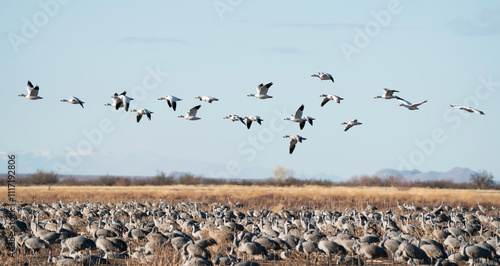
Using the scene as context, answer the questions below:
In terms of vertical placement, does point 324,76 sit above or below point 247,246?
above

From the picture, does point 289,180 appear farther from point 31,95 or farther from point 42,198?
point 31,95

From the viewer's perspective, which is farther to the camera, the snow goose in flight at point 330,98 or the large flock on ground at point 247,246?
the snow goose in flight at point 330,98

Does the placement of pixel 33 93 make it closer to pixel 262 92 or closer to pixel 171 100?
pixel 171 100

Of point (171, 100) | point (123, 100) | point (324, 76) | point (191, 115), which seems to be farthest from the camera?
point (191, 115)

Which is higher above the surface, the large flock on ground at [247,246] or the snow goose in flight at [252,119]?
the snow goose in flight at [252,119]

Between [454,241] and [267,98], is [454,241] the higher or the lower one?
the lower one

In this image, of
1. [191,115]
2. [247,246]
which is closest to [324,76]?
[191,115]

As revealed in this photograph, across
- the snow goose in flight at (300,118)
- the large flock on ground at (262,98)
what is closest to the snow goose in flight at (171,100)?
the large flock on ground at (262,98)

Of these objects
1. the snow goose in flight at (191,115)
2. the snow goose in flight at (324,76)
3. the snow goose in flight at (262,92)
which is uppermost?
the snow goose in flight at (324,76)

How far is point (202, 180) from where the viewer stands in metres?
85.8

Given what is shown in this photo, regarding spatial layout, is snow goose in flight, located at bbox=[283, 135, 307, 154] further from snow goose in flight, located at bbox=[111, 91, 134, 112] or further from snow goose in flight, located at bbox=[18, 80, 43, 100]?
snow goose in flight, located at bbox=[18, 80, 43, 100]

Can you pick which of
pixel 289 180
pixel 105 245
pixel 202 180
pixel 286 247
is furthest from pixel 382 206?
pixel 202 180

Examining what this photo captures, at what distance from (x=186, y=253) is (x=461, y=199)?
28.4 m

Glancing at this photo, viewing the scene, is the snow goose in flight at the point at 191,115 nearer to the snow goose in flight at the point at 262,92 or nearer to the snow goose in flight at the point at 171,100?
the snow goose in flight at the point at 171,100
